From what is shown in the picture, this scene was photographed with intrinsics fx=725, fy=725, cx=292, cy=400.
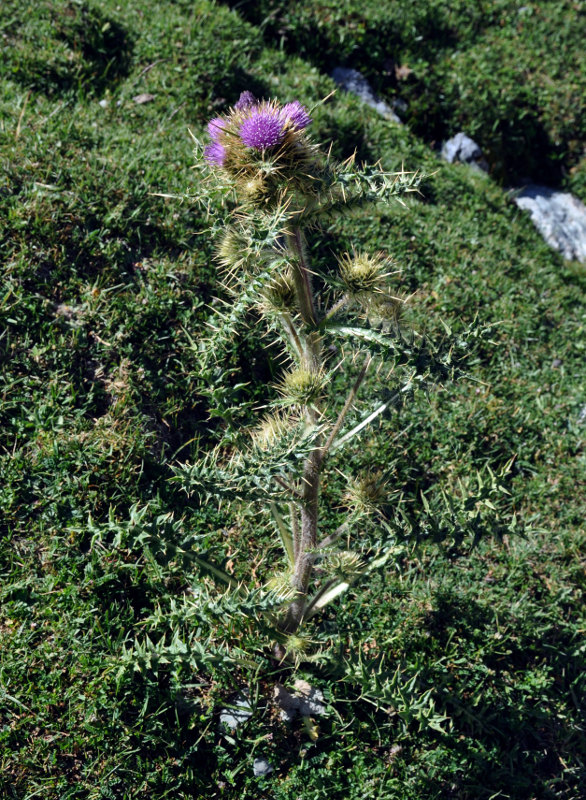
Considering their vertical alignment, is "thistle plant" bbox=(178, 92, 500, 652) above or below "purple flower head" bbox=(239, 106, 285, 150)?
below

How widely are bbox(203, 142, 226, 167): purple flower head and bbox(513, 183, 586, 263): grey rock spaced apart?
429 centimetres

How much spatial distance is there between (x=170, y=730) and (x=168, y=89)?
4445 millimetres

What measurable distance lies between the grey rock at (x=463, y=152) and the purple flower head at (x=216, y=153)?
14.3ft

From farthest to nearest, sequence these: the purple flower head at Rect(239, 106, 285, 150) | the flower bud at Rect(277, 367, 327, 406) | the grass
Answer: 1. the grass
2. the flower bud at Rect(277, 367, 327, 406)
3. the purple flower head at Rect(239, 106, 285, 150)

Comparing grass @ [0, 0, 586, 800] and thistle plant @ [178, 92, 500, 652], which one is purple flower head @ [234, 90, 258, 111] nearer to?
thistle plant @ [178, 92, 500, 652]

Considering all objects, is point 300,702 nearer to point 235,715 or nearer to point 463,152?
point 235,715

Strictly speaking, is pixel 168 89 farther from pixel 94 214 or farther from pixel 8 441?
pixel 8 441

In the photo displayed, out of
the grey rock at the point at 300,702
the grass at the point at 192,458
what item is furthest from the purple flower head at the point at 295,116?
the grey rock at the point at 300,702

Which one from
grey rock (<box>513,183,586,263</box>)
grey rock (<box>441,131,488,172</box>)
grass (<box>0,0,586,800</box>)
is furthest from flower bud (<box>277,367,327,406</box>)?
grey rock (<box>441,131,488,172</box>)

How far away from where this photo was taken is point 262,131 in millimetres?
2334

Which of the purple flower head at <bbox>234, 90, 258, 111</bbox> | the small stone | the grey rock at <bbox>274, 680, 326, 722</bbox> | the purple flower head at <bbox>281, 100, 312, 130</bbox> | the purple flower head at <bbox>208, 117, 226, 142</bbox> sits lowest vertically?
the grey rock at <bbox>274, 680, 326, 722</bbox>

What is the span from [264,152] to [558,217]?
15.0ft

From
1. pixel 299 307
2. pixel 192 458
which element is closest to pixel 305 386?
pixel 299 307

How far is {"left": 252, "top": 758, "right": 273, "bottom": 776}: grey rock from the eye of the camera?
296 centimetres
